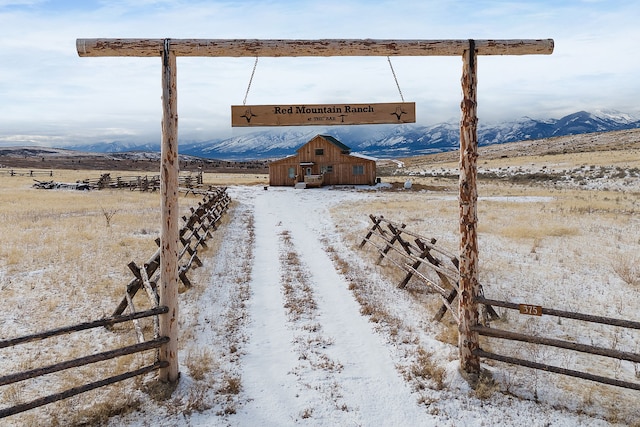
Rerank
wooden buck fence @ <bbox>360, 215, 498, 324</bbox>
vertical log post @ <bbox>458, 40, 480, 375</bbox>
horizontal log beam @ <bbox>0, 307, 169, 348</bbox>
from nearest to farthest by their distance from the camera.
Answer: horizontal log beam @ <bbox>0, 307, 169, 348</bbox>
vertical log post @ <bbox>458, 40, 480, 375</bbox>
wooden buck fence @ <bbox>360, 215, 498, 324</bbox>

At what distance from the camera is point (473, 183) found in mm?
5738

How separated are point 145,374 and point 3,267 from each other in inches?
314

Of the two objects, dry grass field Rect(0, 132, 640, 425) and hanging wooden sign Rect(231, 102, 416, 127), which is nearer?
dry grass field Rect(0, 132, 640, 425)

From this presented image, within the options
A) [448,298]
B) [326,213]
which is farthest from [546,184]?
[448,298]

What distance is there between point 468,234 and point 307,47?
3370 mm

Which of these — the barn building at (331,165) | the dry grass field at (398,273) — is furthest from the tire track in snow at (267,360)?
the barn building at (331,165)

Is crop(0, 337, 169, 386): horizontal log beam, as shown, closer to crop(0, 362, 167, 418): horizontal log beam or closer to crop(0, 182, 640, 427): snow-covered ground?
crop(0, 362, 167, 418): horizontal log beam

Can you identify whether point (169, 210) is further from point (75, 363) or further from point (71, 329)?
point (75, 363)

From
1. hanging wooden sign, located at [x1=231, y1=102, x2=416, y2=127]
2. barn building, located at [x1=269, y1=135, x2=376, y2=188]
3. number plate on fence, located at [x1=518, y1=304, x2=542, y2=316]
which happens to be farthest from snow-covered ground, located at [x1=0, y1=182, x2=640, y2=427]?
barn building, located at [x1=269, y1=135, x2=376, y2=188]

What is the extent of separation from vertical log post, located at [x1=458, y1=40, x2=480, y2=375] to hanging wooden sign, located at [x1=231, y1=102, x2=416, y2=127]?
2.46ft

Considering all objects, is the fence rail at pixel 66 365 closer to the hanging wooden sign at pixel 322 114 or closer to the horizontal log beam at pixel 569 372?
the hanging wooden sign at pixel 322 114

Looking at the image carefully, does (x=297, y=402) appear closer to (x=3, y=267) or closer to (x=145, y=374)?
(x=145, y=374)

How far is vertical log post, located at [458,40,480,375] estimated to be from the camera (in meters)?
5.74

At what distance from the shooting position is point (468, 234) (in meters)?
5.83
